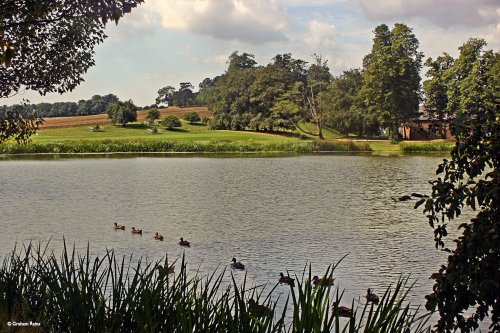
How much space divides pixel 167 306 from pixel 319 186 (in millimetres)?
30386

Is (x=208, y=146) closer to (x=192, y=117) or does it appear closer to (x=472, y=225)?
(x=192, y=117)

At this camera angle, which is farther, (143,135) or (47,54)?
(143,135)

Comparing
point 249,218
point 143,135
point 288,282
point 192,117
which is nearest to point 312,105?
point 192,117

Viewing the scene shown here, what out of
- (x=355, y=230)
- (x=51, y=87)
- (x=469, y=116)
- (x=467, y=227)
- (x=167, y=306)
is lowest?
(x=355, y=230)

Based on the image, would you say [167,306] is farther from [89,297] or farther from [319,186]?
[319,186]

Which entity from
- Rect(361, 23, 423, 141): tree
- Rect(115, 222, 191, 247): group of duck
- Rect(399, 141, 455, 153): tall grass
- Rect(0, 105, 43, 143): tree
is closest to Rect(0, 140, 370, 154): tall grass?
Rect(399, 141, 455, 153): tall grass

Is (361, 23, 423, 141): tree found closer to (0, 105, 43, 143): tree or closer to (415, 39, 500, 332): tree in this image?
(0, 105, 43, 143): tree

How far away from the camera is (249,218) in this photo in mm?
23797

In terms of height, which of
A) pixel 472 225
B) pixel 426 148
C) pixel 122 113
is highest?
pixel 122 113

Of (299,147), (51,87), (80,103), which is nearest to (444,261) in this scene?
(51,87)

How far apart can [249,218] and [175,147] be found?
56867 millimetres

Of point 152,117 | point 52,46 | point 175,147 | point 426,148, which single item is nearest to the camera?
point 52,46

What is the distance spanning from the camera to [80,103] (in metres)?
173

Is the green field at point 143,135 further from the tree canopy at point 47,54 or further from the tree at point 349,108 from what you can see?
the tree canopy at point 47,54
